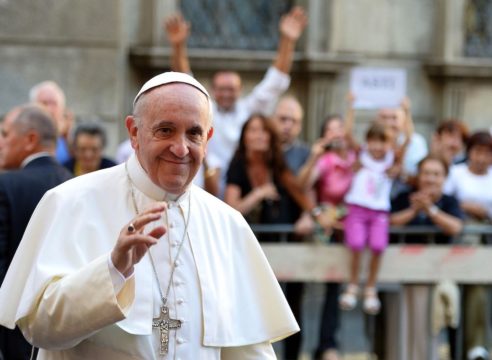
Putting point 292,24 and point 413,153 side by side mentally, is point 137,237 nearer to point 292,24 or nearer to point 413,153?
point 413,153

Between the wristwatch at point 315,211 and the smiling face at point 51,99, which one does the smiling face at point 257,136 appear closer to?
the wristwatch at point 315,211

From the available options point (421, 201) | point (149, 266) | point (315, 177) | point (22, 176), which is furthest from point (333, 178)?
point (149, 266)

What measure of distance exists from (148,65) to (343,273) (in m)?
5.07

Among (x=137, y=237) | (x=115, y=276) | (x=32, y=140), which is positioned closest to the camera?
(x=137, y=237)

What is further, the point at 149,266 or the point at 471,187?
Answer: the point at 471,187

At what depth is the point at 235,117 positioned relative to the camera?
29.9ft

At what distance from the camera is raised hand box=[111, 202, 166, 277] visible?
333 centimetres

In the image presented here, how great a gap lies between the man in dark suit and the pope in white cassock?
1625mm

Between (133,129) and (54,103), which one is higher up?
(133,129)

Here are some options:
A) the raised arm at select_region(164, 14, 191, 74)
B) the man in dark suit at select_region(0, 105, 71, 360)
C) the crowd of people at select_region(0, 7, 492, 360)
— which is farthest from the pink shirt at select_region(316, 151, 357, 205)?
the man in dark suit at select_region(0, 105, 71, 360)

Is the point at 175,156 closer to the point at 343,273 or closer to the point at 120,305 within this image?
the point at 120,305

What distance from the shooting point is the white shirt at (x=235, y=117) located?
905cm

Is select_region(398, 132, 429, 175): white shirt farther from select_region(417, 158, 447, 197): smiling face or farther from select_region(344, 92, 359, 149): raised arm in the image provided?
select_region(417, 158, 447, 197): smiling face

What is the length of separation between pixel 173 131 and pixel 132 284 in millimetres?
474
